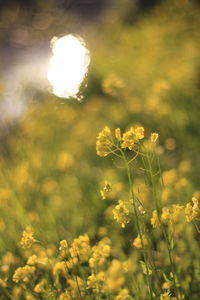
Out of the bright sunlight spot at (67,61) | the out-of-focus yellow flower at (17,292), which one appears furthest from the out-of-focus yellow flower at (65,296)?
the bright sunlight spot at (67,61)

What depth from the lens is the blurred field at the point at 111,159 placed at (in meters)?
1.99

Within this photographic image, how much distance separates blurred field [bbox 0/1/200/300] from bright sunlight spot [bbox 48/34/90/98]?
0.27 metres

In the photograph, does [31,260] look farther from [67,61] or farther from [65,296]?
[67,61]

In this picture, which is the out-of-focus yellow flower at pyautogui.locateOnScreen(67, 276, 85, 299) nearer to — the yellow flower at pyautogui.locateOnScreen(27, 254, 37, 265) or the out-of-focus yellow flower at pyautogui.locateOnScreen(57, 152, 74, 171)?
the yellow flower at pyautogui.locateOnScreen(27, 254, 37, 265)

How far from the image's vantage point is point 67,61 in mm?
5355

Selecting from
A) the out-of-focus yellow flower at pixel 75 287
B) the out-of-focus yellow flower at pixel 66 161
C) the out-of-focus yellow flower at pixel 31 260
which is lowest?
the out-of-focus yellow flower at pixel 75 287

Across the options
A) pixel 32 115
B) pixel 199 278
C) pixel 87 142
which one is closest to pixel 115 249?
pixel 199 278

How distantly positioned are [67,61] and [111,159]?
12.4 ft

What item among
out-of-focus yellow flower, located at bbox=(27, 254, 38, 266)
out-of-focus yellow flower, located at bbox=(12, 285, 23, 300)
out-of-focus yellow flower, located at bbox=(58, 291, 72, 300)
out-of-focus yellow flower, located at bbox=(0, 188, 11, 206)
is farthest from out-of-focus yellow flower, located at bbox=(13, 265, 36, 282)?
out-of-focus yellow flower, located at bbox=(0, 188, 11, 206)

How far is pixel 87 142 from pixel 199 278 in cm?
225

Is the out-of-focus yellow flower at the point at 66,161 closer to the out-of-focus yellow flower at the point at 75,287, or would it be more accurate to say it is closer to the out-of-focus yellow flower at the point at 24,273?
the out-of-focus yellow flower at the point at 75,287

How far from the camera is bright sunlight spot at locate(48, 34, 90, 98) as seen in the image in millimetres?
4519

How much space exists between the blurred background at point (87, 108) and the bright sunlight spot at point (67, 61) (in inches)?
4.5

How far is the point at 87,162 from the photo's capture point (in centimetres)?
357
